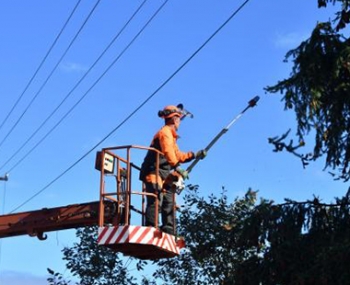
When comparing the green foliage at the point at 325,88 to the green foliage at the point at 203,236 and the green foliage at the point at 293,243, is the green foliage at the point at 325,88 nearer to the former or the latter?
the green foliage at the point at 293,243

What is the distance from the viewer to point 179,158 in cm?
1026

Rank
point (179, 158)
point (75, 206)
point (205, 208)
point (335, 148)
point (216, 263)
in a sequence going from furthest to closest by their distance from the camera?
point (205, 208)
point (216, 263)
point (75, 206)
point (179, 158)
point (335, 148)

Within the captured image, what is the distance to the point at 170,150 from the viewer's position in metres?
10.1

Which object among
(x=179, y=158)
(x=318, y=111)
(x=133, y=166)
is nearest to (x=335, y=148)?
(x=318, y=111)

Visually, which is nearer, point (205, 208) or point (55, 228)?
point (55, 228)

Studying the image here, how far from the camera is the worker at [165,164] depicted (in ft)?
33.1

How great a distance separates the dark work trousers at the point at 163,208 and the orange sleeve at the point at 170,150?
0.50 metres

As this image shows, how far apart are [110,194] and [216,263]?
5756 millimetres

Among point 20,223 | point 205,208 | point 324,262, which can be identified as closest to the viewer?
point 324,262

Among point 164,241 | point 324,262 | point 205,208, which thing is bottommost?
point 324,262

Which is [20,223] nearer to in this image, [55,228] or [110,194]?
[55,228]

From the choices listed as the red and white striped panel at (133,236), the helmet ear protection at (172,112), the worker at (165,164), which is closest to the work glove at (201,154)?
the worker at (165,164)

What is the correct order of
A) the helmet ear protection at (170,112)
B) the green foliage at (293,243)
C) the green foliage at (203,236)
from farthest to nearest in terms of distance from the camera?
the green foliage at (203,236), the helmet ear protection at (170,112), the green foliage at (293,243)

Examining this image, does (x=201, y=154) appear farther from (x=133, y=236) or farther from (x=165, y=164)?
(x=133, y=236)
